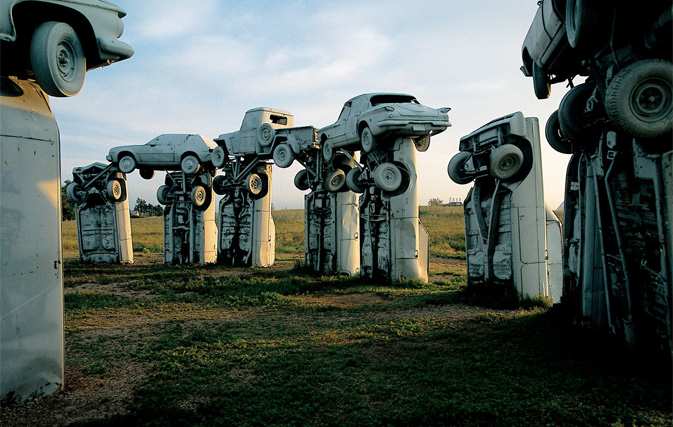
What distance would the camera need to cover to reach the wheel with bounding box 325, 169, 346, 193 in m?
16.1

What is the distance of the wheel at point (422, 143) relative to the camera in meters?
14.0

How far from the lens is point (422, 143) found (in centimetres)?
1403

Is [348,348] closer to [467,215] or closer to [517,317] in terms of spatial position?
[517,317]

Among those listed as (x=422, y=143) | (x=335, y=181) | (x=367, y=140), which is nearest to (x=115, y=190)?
(x=335, y=181)

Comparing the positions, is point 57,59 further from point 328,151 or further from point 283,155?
point 283,155

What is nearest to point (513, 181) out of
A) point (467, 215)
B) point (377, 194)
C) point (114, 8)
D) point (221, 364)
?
point (467, 215)

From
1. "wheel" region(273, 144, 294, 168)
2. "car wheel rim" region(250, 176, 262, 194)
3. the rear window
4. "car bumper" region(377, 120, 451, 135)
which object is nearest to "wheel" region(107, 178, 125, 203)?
"car wheel rim" region(250, 176, 262, 194)

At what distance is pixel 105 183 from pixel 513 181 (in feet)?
59.1

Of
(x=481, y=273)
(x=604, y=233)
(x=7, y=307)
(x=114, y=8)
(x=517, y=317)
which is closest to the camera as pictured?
(x=7, y=307)

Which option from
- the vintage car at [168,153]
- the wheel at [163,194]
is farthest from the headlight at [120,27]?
the wheel at [163,194]

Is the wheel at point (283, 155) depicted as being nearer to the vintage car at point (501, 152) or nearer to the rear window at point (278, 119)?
the rear window at point (278, 119)

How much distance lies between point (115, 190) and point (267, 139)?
755 centimetres

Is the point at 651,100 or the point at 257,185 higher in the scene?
the point at 257,185

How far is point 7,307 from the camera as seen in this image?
5039mm
